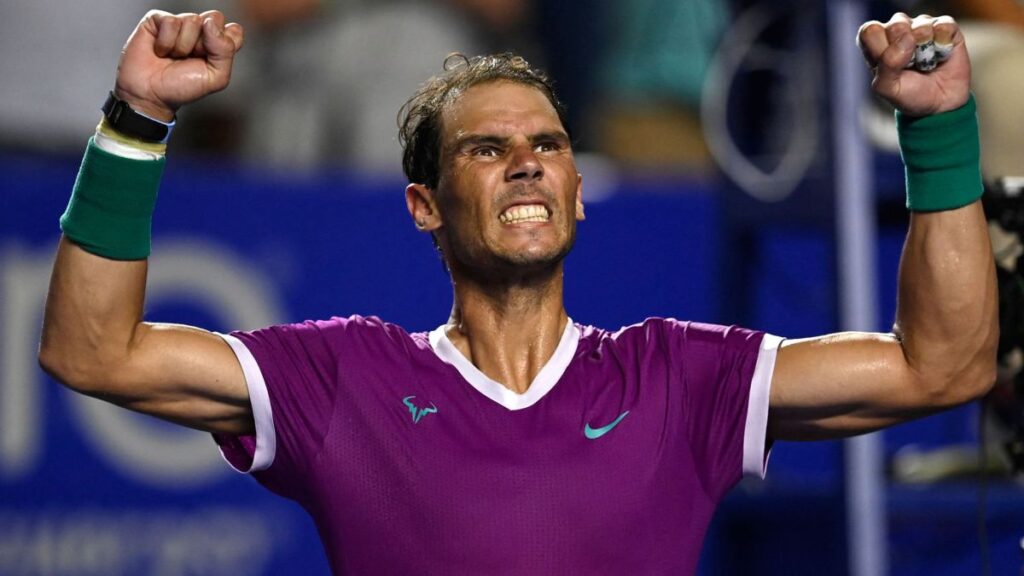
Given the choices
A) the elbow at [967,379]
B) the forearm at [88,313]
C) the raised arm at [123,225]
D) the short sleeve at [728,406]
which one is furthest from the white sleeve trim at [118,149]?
the elbow at [967,379]

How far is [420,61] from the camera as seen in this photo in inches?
254

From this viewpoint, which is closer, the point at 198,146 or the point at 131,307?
the point at 131,307

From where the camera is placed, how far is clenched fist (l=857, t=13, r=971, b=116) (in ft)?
8.90

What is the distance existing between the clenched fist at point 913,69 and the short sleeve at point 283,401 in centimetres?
111

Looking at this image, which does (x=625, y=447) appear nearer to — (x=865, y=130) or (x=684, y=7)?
(x=865, y=130)

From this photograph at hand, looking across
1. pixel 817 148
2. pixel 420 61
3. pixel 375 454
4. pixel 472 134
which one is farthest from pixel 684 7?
pixel 375 454

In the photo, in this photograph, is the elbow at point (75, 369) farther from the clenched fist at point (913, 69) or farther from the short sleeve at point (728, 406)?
the clenched fist at point (913, 69)

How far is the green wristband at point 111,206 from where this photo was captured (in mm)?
2738

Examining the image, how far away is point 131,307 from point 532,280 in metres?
0.78

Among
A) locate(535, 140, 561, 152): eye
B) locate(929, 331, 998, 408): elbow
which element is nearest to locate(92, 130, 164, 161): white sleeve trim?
locate(535, 140, 561, 152): eye

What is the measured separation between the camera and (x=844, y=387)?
2871 mm

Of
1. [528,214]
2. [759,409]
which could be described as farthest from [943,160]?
[528,214]

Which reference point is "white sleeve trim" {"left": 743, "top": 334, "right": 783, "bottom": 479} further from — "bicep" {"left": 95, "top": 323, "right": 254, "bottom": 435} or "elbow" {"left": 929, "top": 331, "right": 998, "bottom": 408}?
"bicep" {"left": 95, "top": 323, "right": 254, "bottom": 435}

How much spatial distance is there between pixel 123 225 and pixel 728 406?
1.13m
